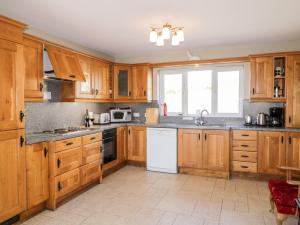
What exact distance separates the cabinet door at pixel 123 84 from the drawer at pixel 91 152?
1448 millimetres

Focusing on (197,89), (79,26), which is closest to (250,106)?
(197,89)

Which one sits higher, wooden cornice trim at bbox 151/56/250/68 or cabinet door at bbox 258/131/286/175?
wooden cornice trim at bbox 151/56/250/68

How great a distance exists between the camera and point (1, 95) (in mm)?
2273

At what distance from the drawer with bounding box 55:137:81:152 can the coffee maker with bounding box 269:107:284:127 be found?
3.34 metres

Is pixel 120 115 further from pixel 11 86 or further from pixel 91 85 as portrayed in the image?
pixel 11 86

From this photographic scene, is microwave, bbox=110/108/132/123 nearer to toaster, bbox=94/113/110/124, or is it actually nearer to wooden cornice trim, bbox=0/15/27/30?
toaster, bbox=94/113/110/124

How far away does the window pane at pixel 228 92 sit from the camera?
4473 mm

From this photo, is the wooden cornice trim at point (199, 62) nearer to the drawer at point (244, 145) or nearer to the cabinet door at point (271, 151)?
the cabinet door at point (271, 151)

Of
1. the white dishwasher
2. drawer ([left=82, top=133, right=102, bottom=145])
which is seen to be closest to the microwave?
the white dishwasher

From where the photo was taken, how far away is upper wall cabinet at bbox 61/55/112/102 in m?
3.77

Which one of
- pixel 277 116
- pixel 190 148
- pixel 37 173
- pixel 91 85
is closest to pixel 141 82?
pixel 91 85

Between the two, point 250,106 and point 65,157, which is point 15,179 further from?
point 250,106

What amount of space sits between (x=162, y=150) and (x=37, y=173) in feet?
7.51

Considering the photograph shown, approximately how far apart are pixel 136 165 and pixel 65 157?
6.75 ft
